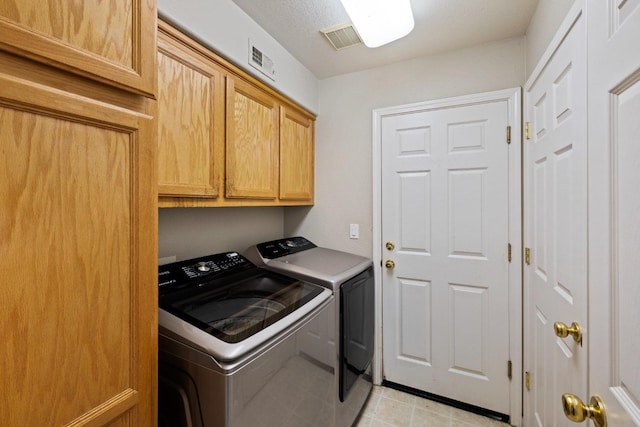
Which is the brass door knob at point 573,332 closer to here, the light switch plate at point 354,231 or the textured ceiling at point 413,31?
the light switch plate at point 354,231

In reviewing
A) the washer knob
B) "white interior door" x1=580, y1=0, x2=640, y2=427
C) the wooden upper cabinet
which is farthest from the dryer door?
the wooden upper cabinet

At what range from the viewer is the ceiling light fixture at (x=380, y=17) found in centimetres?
133

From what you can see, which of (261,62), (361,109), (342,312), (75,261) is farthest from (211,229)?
(361,109)

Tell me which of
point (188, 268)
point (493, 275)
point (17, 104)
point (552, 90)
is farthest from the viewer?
point (493, 275)

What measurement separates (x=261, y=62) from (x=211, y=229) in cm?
107

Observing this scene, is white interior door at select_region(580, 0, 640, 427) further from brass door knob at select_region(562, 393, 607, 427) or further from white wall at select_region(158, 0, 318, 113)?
white wall at select_region(158, 0, 318, 113)

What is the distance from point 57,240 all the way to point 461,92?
7.16ft

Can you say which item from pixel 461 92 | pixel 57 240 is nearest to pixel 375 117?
pixel 461 92

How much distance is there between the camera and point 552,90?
4.03ft

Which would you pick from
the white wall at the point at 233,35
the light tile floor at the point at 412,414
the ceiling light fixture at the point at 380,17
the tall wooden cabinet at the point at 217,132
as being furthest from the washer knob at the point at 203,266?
the ceiling light fixture at the point at 380,17

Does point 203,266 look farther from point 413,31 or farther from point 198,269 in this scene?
point 413,31

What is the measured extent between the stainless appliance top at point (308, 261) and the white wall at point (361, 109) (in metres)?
0.18

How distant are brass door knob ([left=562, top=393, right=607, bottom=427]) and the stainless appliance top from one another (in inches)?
40.1

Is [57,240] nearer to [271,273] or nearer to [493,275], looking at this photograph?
[271,273]
